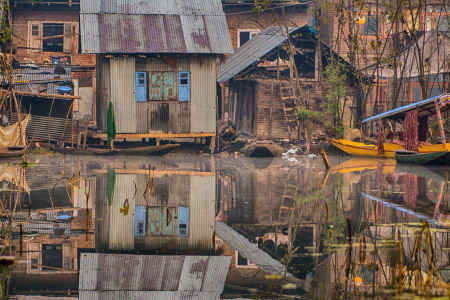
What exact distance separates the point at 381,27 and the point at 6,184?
23594mm

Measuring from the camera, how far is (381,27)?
31500 millimetres

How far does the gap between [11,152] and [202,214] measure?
10.7 metres

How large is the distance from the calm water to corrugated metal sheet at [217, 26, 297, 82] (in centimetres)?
1241

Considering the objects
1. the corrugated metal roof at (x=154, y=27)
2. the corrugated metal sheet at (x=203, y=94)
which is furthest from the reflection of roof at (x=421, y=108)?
the corrugated metal roof at (x=154, y=27)

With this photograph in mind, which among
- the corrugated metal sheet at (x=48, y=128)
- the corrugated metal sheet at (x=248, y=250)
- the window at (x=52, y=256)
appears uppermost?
the corrugated metal sheet at (x=48, y=128)

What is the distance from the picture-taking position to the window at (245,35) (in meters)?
32.3

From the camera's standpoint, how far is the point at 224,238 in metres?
6.99

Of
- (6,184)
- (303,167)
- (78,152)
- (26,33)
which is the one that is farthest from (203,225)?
(26,33)

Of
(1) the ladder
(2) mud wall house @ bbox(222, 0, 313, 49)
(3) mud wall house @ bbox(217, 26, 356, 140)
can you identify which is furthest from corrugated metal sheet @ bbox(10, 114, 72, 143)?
(2) mud wall house @ bbox(222, 0, 313, 49)

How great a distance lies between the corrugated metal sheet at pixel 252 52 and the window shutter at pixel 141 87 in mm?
4007

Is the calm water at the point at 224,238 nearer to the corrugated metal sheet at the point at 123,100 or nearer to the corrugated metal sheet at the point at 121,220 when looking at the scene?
the corrugated metal sheet at the point at 121,220

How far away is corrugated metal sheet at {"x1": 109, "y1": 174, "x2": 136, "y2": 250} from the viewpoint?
6.56 m

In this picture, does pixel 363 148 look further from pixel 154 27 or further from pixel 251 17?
pixel 251 17

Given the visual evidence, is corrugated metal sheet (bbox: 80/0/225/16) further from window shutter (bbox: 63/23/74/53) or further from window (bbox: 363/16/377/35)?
window (bbox: 363/16/377/35)
